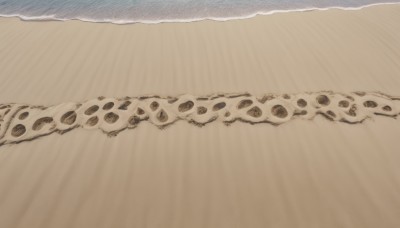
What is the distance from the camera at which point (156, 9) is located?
22.3 feet

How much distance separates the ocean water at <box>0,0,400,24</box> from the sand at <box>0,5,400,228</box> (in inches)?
57.1

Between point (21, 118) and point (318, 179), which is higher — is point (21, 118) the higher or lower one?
the higher one

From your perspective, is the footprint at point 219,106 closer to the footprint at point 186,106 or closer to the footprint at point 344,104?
the footprint at point 186,106

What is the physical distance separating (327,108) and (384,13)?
Result: 3.60 metres

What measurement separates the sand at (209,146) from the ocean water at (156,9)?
1449mm

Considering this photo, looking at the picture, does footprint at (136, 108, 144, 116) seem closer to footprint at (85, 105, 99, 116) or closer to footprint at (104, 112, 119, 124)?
footprint at (104, 112, 119, 124)

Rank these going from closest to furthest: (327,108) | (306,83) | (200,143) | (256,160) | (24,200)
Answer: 1. (24,200)
2. (256,160)
3. (200,143)
4. (327,108)
5. (306,83)

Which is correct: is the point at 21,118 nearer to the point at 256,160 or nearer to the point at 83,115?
the point at 83,115

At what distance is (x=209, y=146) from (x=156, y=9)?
4.78m

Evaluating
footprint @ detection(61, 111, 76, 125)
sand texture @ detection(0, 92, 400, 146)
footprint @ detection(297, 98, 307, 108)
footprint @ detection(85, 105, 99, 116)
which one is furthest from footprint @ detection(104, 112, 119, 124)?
footprint @ detection(297, 98, 307, 108)

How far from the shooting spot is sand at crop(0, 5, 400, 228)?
2607mm

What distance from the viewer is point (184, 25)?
562 centimetres

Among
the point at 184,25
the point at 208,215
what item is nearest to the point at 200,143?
the point at 208,215

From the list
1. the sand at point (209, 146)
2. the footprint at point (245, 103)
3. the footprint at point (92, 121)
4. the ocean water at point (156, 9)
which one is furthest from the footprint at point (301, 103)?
the ocean water at point (156, 9)
